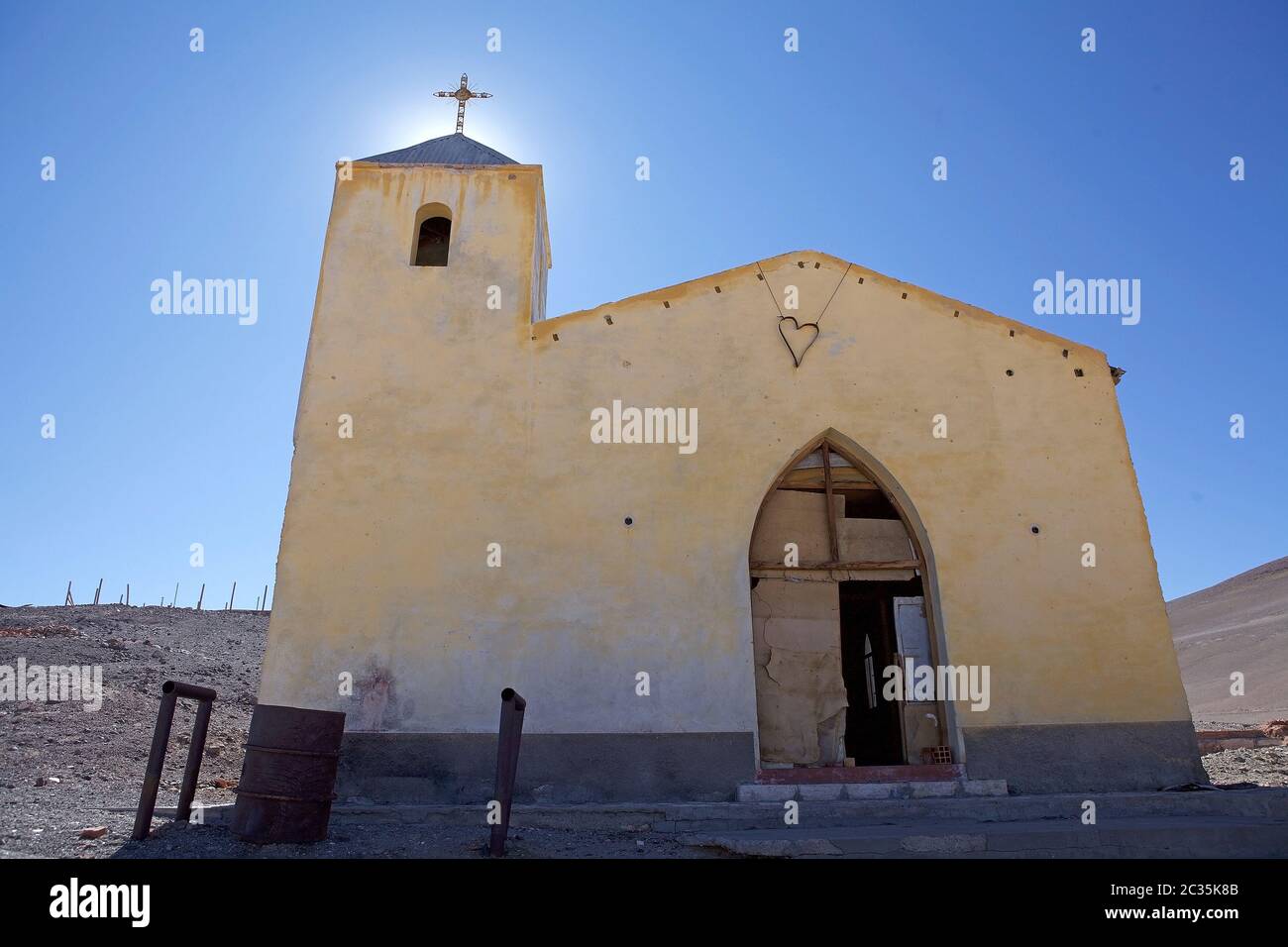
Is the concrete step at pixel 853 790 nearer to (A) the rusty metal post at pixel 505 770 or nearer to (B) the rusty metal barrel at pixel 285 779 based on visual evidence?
(A) the rusty metal post at pixel 505 770

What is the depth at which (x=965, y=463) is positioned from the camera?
1065 centimetres

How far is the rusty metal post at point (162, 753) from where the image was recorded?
251 inches

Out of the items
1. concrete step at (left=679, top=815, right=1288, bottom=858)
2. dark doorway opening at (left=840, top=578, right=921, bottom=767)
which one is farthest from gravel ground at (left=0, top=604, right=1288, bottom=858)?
dark doorway opening at (left=840, top=578, right=921, bottom=767)

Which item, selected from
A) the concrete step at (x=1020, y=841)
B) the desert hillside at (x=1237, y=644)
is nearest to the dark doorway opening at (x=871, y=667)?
the concrete step at (x=1020, y=841)

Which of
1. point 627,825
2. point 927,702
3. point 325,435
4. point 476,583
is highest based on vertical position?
point 325,435

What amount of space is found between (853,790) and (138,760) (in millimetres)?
11127

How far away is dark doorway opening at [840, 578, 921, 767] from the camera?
10930 mm

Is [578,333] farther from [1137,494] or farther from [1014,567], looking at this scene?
[1137,494]

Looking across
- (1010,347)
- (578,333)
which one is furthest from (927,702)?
(578,333)

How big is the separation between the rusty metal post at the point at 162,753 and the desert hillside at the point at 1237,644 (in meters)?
27.4

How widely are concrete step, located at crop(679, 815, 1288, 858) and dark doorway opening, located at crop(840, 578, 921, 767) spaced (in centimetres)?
299
